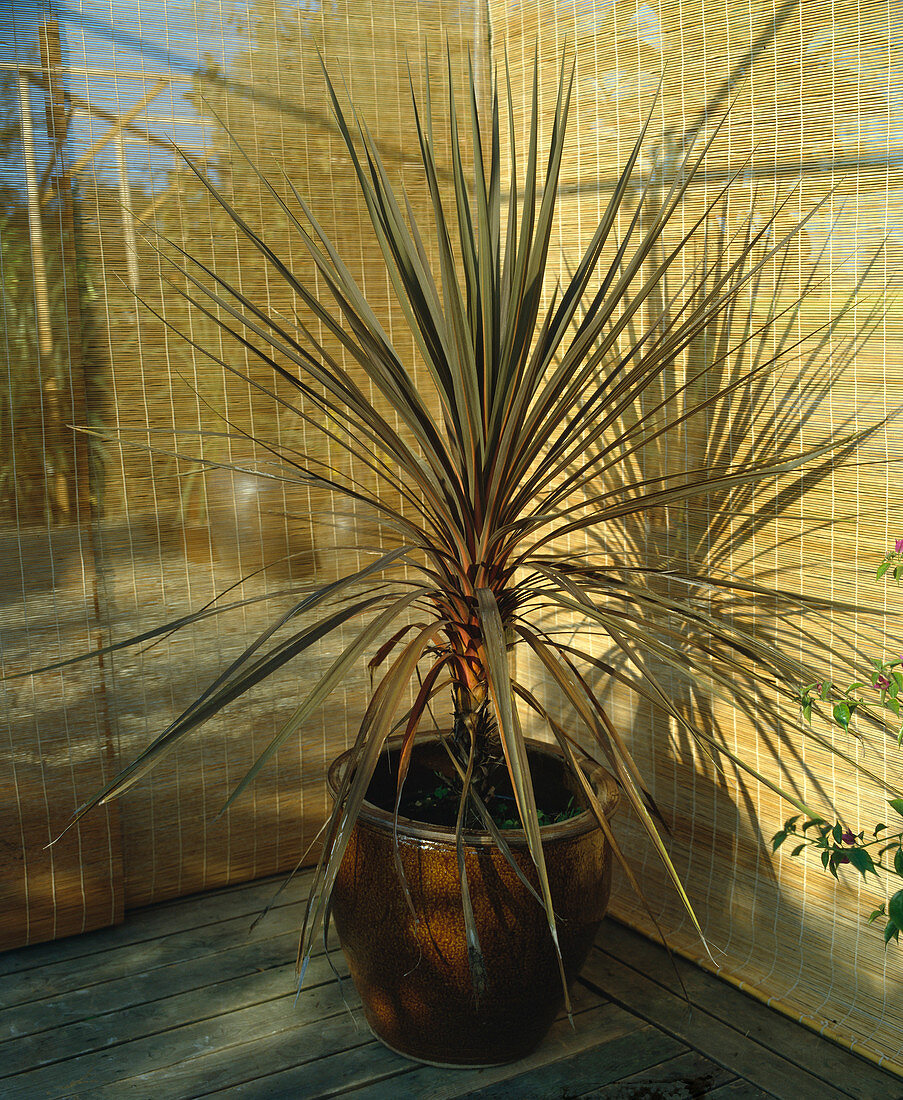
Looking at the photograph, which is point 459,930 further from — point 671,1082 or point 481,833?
point 671,1082

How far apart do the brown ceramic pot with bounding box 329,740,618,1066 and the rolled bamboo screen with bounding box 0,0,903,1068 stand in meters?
0.54

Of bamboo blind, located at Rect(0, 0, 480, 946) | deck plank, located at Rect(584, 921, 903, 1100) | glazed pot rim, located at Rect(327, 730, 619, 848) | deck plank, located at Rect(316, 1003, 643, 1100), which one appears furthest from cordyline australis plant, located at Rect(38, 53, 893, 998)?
bamboo blind, located at Rect(0, 0, 480, 946)

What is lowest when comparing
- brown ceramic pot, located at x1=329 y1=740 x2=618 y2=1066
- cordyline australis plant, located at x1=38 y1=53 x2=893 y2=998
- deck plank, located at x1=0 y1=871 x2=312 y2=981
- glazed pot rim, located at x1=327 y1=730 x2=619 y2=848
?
deck plank, located at x1=0 y1=871 x2=312 y2=981

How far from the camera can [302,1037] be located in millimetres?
1991

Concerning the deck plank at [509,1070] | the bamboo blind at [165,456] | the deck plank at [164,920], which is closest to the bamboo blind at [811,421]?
the deck plank at [509,1070]

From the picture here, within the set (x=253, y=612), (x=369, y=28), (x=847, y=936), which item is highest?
(x=369, y=28)

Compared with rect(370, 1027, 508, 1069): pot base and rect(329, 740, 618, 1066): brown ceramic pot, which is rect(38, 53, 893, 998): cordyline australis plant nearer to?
rect(329, 740, 618, 1066): brown ceramic pot

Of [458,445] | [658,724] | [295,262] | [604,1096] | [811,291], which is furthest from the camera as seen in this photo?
[295,262]

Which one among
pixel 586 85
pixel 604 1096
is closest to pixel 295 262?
pixel 586 85

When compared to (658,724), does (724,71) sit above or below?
above

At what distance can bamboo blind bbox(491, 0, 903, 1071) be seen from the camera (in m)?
1.86

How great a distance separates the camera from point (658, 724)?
237 cm

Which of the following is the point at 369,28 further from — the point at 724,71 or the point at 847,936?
the point at 847,936

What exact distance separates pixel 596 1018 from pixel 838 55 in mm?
1942
